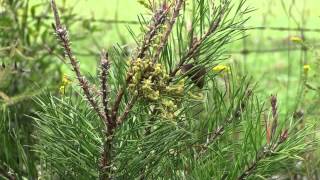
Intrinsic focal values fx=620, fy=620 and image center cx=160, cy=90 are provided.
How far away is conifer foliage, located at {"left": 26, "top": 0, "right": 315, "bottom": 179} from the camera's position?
2.15ft

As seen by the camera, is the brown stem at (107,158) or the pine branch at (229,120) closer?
the brown stem at (107,158)

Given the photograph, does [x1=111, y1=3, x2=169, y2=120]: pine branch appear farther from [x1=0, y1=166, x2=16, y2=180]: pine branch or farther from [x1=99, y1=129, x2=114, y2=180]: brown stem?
[x1=0, y1=166, x2=16, y2=180]: pine branch

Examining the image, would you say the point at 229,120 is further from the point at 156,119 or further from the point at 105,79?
the point at 105,79

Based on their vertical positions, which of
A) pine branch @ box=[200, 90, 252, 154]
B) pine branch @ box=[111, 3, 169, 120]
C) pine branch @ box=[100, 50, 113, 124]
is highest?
pine branch @ box=[111, 3, 169, 120]

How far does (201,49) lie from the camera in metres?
0.77

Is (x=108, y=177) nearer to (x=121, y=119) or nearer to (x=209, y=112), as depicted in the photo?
(x=121, y=119)

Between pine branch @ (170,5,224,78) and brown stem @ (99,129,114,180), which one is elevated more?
pine branch @ (170,5,224,78)

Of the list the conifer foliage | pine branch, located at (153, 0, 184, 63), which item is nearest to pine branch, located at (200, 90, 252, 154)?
the conifer foliage

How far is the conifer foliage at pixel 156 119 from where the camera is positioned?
25.8 inches

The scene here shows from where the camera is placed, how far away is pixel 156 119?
0.74m

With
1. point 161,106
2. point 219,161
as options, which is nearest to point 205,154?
point 219,161

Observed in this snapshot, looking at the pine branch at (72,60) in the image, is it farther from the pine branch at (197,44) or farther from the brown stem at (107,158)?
the pine branch at (197,44)

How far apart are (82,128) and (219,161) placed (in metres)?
0.18

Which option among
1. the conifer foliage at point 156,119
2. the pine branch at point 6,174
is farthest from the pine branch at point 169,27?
the pine branch at point 6,174
